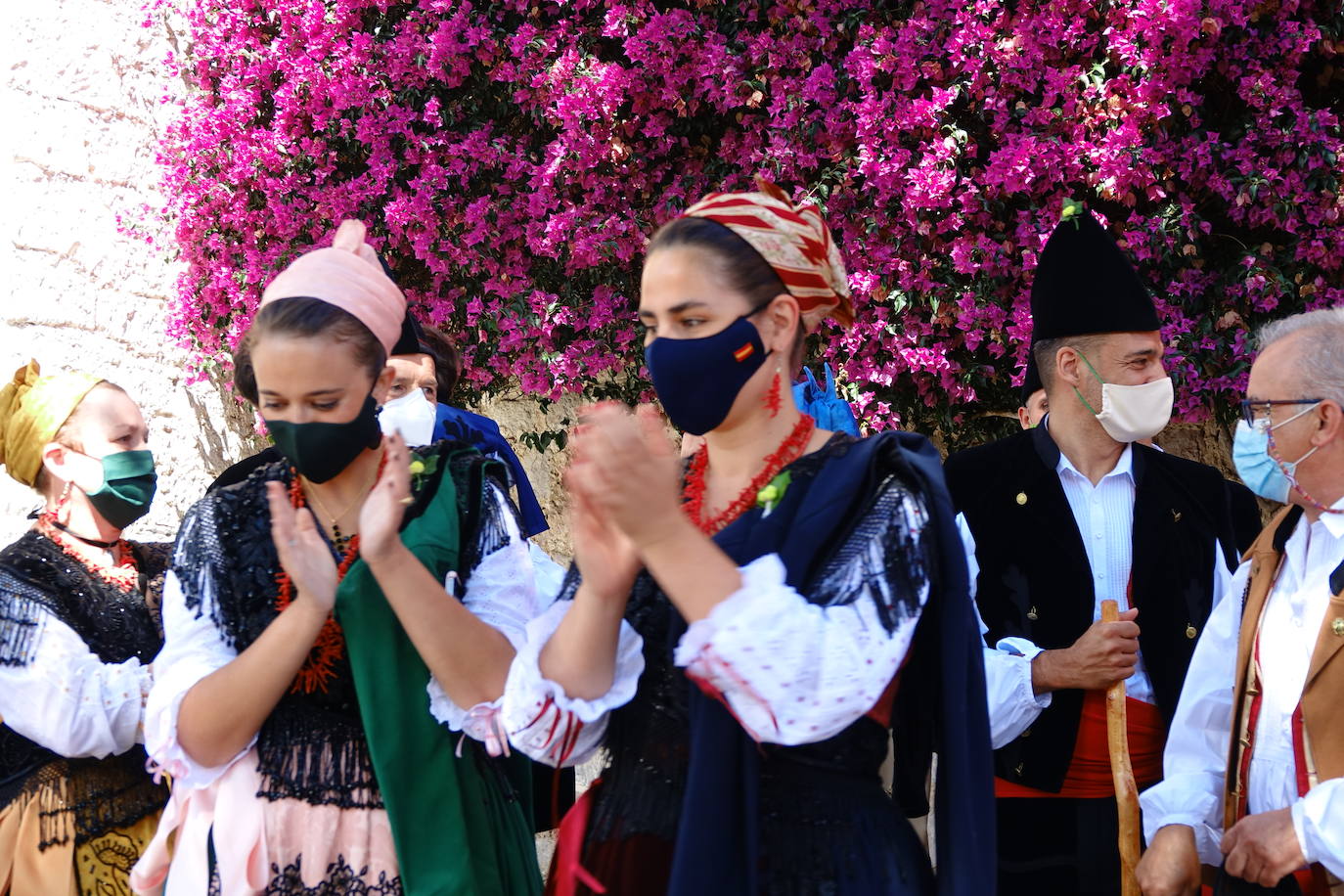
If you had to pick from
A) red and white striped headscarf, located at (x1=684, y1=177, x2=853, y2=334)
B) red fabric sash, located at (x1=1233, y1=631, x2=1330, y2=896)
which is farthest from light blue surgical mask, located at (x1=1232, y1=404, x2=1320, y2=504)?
red and white striped headscarf, located at (x1=684, y1=177, x2=853, y2=334)

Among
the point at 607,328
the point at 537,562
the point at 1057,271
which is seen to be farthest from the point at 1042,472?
the point at 607,328

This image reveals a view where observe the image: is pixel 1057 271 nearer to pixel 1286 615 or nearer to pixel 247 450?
pixel 1286 615

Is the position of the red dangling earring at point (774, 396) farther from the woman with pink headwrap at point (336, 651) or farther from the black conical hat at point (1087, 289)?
the black conical hat at point (1087, 289)

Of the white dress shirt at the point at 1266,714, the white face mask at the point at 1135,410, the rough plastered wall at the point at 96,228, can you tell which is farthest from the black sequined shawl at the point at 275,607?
the rough plastered wall at the point at 96,228

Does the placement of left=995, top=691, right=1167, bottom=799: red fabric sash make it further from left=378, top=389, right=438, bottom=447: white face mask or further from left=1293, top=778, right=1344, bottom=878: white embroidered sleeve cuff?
left=378, top=389, right=438, bottom=447: white face mask

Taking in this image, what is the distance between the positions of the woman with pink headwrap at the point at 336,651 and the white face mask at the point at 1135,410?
1768mm

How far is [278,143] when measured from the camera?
5.68 m

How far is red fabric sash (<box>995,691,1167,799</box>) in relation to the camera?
10.2 feet

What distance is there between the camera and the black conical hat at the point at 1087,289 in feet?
11.1

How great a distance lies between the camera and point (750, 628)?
1.55 metres

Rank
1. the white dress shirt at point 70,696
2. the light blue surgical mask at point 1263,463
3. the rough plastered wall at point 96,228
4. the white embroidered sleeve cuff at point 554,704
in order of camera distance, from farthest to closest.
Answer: the rough plastered wall at point 96,228 < the white dress shirt at point 70,696 < the light blue surgical mask at point 1263,463 < the white embroidered sleeve cuff at point 554,704

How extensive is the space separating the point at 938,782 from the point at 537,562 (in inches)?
98.0

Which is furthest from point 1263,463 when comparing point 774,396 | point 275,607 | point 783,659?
point 275,607

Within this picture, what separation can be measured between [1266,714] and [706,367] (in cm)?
139
